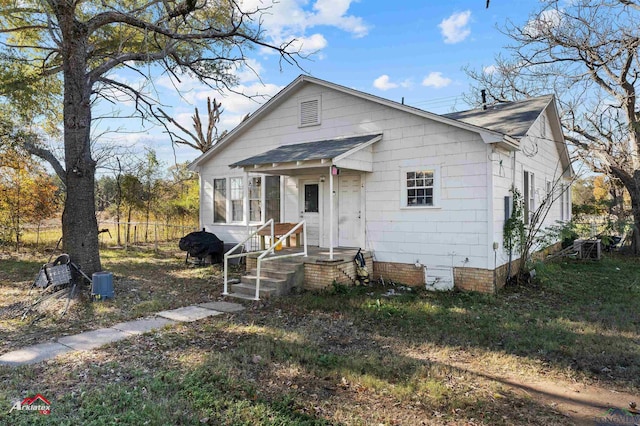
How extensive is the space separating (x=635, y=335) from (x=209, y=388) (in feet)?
19.3

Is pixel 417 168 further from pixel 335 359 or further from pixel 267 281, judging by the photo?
pixel 335 359

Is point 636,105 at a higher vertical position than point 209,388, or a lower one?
higher

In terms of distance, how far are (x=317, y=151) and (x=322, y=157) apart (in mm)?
874

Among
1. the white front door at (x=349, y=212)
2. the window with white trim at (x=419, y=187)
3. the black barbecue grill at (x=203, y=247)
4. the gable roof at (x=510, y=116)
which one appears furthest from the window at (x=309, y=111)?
the black barbecue grill at (x=203, y=247)

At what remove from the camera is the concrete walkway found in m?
4.85

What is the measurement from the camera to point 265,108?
37.8ft

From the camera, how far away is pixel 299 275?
8695mm

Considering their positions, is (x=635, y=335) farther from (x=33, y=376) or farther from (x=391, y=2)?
(x=33, y=376)

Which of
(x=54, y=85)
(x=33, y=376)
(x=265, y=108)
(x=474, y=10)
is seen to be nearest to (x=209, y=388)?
(x=33, y=376)

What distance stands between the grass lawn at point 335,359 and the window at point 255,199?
4161mm

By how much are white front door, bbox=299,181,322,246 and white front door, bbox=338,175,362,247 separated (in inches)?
26.8

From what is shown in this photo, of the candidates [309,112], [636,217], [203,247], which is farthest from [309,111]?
[636,217]

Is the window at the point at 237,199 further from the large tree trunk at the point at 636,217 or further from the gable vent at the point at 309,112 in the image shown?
the large tree trunk at the point at 636,217

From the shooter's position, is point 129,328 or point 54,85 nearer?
point 129,328
